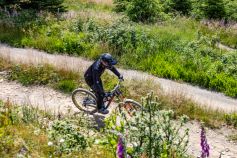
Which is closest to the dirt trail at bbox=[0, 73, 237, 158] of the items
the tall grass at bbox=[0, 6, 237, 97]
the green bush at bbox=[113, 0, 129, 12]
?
the tall grass at bbox=[0, 6, 237, 97]

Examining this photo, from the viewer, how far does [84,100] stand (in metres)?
10.3

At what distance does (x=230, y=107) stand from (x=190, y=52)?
11.4 ft

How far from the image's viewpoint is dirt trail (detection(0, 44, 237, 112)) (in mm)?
11945

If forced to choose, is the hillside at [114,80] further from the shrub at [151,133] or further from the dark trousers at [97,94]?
the dark trousers at [97,94]

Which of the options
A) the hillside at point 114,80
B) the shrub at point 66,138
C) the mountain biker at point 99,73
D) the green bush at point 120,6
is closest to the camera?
the shrub at point 66,138

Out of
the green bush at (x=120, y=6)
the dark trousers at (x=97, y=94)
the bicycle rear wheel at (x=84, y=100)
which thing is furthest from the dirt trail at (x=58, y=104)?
the green bush at (x=120, y=6)

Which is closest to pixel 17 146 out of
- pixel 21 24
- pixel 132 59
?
pixel 132 59

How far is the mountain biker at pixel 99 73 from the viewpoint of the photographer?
8.98 metres

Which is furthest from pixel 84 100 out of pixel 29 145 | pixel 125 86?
pixel 29 145

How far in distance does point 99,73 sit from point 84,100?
1207 millimetres

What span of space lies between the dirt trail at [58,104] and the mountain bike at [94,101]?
0.82 ft

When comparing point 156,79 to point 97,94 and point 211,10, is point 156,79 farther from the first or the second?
point 211,10

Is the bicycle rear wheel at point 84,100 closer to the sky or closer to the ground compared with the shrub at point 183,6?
closer to the ground

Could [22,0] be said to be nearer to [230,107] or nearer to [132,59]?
[132,59]
